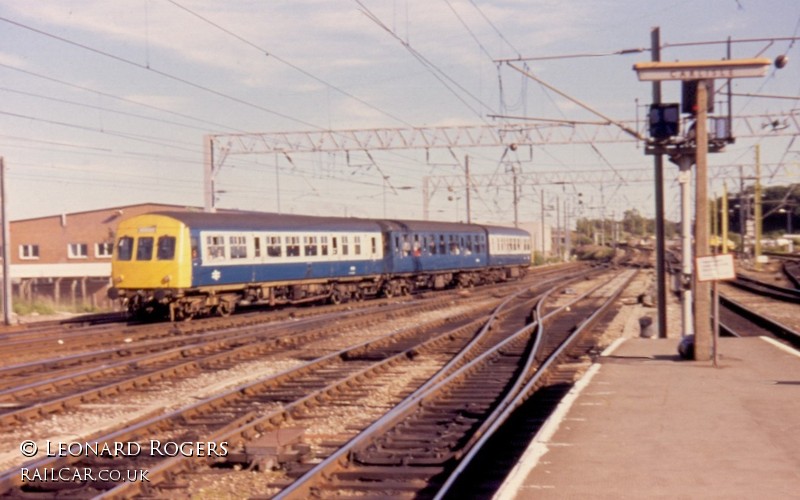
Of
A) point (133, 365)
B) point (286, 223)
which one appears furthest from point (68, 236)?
point (133, 365)

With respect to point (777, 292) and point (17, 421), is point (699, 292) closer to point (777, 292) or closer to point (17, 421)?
point (17, 421)

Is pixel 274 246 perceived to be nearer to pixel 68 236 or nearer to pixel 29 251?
pixel 68 236

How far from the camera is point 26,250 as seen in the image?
62250 millimetres

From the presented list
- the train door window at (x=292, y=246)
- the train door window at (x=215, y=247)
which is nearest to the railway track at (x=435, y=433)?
the train door window at (x=215, y=247)

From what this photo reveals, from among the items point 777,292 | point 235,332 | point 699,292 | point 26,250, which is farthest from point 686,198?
point 26,250

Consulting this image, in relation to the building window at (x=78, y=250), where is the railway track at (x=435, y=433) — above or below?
below

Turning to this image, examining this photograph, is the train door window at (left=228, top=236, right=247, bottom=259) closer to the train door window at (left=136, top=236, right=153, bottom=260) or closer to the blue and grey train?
the blue and grey train

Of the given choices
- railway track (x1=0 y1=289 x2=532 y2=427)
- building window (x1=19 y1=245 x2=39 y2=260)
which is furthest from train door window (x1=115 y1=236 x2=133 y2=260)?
building window (x1=19 y1=245 x2=39 y2=260)

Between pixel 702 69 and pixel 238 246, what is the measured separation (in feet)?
52.6

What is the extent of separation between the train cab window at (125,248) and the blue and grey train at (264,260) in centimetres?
3

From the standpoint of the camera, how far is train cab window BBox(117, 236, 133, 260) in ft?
79.2

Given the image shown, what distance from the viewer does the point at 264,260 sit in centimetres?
2648

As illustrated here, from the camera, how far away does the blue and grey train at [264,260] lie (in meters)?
23.4

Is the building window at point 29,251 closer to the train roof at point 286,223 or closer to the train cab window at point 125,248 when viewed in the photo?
the train roof at point 286,223
